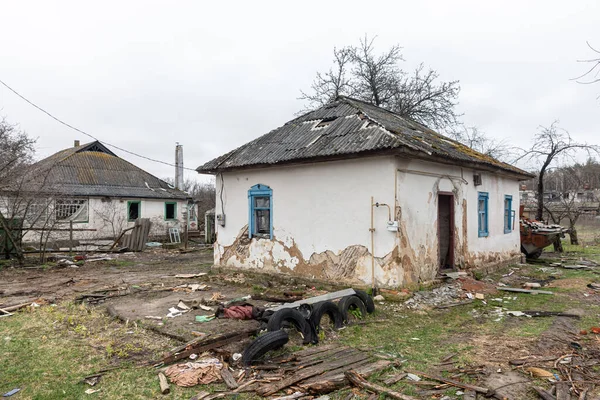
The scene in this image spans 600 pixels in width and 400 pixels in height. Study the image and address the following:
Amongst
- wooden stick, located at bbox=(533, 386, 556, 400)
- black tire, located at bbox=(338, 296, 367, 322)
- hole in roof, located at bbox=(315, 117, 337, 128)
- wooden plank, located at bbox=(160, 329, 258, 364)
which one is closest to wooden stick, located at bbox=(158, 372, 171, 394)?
wooden plank, located at bbox=(160, 329, 258, 364)

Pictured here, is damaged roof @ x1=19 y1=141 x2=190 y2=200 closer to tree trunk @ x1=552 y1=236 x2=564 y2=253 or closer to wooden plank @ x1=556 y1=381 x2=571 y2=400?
tree trunk @ x1=552 y1=236 x2=564 y2=253

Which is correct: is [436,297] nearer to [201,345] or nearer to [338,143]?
[338,143]

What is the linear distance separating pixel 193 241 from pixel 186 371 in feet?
64.7

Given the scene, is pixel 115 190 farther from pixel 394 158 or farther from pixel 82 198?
pixel 394 158

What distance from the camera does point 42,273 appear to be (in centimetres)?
1243

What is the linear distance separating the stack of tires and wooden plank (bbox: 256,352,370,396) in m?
0.63

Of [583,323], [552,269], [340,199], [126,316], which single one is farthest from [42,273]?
[552,269]

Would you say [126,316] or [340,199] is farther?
[340,199]

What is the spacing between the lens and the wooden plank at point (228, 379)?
422 centimetres

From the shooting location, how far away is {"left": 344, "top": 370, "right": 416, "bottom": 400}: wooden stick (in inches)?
153

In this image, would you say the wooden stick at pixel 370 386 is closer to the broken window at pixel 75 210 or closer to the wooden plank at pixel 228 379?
the wooden plank at pixel 228 379

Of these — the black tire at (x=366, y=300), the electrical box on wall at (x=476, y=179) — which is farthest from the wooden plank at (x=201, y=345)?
the electrical box on wall at (x=476, y=179)

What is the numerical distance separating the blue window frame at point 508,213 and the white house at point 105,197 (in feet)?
57.8

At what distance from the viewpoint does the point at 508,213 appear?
45.2 ft
